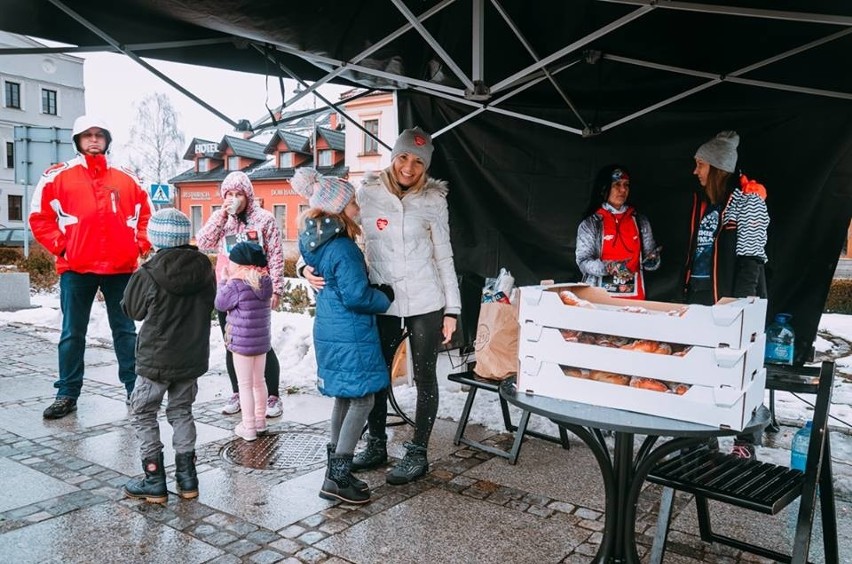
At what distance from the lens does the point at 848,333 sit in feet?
33.6

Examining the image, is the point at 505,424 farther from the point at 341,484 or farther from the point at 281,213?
the point at 281,213

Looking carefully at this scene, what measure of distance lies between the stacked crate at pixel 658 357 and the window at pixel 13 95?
47.8 m

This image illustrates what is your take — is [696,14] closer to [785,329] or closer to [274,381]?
[785,329]

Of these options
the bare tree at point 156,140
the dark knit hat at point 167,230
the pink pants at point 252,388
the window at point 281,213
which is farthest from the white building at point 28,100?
the dark knit hat at point 167,230

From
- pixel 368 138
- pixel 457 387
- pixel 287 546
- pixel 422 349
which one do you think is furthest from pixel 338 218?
pixel 368 138

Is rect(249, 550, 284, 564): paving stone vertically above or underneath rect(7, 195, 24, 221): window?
underneath

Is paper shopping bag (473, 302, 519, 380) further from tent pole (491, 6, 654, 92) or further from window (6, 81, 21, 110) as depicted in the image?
window (6, 81, 21, 110)

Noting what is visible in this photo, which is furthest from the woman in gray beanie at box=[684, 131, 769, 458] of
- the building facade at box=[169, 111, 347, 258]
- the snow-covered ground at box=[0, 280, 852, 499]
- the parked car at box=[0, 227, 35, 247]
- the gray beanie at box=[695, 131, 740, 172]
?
the parked car at box=[0, 227, 35, 247]

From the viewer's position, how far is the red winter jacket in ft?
16.5

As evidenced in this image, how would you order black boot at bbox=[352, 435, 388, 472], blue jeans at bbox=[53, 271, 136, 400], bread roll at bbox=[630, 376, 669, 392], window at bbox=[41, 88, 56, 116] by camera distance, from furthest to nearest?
window at bbox=[41, 88, 56, 116], blue jeans at bbox=[53, 271, 136, 400], black boot at bbox=[352, 435, 388, 472], bread roll at bbox=[630, 376, 669, 392]

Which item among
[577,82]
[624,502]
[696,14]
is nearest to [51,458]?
[624,502]

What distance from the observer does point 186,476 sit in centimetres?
372

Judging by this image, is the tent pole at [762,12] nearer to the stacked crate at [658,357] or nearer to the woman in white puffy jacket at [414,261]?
the stacked crate at [658,357]

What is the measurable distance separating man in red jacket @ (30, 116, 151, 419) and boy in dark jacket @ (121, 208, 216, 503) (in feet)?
5.57
